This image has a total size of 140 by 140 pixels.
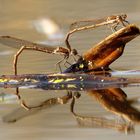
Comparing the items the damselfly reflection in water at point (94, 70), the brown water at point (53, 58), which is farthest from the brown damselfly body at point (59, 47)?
the brown water at point (53, 58)

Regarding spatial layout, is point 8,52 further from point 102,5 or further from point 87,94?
point 102,5

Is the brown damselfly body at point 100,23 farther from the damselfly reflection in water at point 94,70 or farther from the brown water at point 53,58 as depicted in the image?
the brown water at point 53,58

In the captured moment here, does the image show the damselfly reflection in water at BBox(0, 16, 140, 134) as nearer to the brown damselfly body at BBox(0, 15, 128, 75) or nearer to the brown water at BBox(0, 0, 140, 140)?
the brown damselfly body at BBox(0, 15, 128, 75)

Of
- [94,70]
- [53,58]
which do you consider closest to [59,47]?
[94,70]

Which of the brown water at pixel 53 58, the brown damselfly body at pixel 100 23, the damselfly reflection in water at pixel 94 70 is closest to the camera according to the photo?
the brown water at pixel 53 58

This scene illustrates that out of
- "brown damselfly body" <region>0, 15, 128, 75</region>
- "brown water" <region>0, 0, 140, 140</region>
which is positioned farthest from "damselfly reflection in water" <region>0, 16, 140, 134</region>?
"brown water" <region>0, 0, 140, 140</region>

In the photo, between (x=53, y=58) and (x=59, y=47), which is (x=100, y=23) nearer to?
(x=59, y=47)

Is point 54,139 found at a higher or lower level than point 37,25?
lower

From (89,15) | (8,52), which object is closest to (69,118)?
(8,52)

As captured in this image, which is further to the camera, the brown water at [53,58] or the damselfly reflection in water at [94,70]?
the damselfly reflection in water at [94,70]

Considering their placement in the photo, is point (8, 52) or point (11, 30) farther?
point (11, 30)
